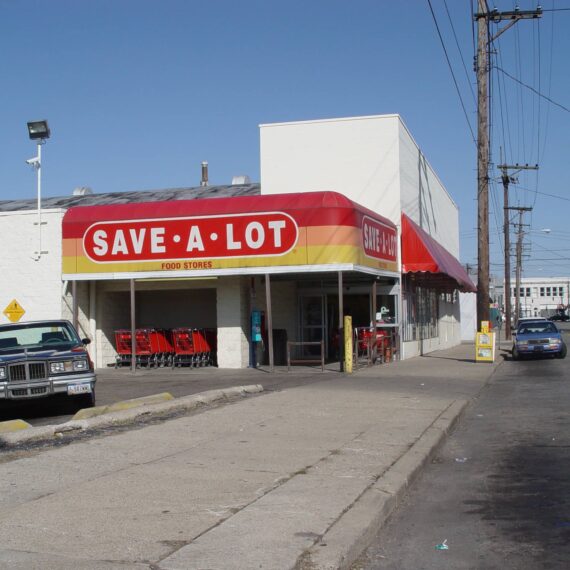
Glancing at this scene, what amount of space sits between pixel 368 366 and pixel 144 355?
22.9ft

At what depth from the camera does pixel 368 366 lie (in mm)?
24188

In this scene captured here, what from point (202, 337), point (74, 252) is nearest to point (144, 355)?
point (202, 337)

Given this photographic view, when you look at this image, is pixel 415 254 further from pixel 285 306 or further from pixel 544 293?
pixel 544 293

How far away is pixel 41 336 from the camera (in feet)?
51.1

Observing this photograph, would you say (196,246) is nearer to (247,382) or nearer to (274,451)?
(247,382)

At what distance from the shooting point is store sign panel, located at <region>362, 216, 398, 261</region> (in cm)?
2362

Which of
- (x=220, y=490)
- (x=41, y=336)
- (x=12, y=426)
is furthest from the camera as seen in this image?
(x=41, y=336)

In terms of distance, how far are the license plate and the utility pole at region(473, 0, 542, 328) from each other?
1678 centimetres

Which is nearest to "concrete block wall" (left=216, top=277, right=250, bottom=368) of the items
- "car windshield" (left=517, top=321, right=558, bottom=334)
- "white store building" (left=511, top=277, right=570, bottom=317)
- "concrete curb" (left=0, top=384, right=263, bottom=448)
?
"concrete curb" (left=0, top=384, right=263, bottom=448)

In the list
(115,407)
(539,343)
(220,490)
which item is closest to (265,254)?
(115,407)

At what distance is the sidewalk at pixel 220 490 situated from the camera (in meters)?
5.50

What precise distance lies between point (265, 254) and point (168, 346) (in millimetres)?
4819

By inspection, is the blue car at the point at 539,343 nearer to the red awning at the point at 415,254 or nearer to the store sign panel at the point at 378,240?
the red awning at the point at 415,254

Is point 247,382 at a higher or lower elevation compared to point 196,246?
lower
